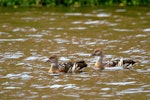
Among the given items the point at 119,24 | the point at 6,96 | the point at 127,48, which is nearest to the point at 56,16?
the point at 119,24

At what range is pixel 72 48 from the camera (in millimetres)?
20812

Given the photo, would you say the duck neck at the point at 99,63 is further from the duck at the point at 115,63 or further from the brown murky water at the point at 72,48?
the brown murky water at the point at 72,48

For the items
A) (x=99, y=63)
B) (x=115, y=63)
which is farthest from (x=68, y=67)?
(x=115, y=63)

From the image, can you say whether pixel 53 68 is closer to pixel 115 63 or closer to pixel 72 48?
pixel 115 63

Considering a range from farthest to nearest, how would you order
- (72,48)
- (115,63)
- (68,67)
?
(72,48)
(115,63)
(68,67)

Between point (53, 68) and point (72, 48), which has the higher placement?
point (53, 68)

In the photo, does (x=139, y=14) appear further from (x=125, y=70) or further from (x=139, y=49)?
(x=125, y=70)

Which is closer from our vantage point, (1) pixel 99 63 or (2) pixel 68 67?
(2) pixel 68 67

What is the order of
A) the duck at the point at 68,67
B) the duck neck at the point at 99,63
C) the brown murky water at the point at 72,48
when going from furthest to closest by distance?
the duck neck at the point at 99,63, the duck at the point at 68,67, the brown murky water at the point at 72,48

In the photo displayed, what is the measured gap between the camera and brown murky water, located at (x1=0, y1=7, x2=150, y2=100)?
49.2 ft

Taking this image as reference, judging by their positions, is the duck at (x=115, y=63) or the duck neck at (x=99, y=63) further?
the duck neck at (x=99, y=63)

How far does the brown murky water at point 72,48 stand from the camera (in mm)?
15000

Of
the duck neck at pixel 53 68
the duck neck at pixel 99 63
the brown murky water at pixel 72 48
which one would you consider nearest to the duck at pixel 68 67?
the duck neck at pixel 53 68

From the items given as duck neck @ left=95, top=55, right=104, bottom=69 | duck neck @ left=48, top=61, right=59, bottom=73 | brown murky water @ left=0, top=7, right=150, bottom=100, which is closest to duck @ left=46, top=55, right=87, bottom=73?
duck neck @ left=48, top=61, right=59, bottom=73
